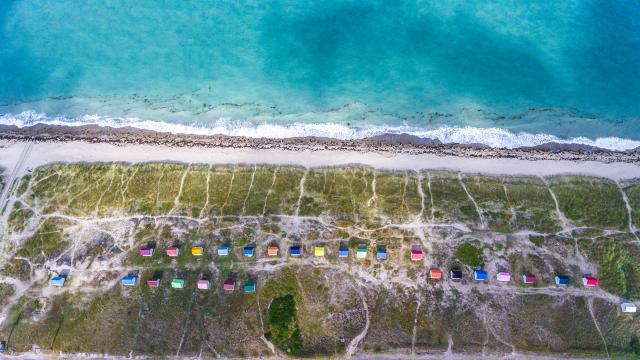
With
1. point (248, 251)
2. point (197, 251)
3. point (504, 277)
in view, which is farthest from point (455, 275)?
point (197, 251)

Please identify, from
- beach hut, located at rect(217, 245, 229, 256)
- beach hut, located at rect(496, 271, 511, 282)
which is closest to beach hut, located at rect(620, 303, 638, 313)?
beach hut, located at rect(496, 271, 511, 282)

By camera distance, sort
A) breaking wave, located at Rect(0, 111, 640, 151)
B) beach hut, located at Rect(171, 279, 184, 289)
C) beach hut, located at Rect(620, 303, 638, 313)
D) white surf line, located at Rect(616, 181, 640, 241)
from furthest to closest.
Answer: breaking wave, located at Rect(0, 111, 640, 151) → white surf line, located at Rect(616, 181, 640, 241) → beach hut, located at Rect(171, 279, 184, 289) → beach hut, located at Rect(620, 303, 638, 313)

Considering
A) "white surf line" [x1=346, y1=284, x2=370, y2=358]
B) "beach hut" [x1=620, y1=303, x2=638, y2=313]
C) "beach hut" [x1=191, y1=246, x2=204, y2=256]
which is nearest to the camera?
"white surf line" [x1=346, y1=284, x2=370, y2=358]

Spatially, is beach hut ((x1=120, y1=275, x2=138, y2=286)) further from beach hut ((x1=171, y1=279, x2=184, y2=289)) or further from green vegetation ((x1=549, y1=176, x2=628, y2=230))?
green vegetation ((x1=549, y1=176, x2=628, y2=230))

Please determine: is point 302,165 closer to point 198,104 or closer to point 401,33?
point 198,104

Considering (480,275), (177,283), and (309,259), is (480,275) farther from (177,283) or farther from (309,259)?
(177,283)

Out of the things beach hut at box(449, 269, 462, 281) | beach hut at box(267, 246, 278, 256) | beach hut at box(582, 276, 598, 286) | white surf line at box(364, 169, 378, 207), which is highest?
beach hut at box(582, 276, 598, 286)

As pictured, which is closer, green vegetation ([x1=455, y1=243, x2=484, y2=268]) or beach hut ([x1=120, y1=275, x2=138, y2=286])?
beach hut ([x1=120, y1=275, x2=138, y2=286])

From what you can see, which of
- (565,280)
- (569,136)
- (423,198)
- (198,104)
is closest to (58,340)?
(198,104)
